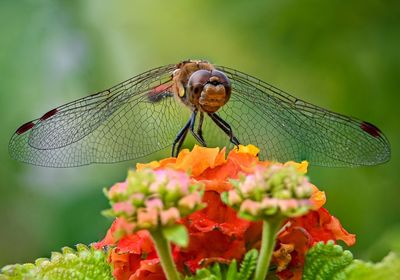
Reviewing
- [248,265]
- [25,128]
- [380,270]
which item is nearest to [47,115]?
[25,128]

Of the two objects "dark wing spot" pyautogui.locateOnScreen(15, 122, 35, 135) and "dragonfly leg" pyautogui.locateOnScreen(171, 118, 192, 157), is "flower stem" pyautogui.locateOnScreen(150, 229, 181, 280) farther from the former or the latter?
"dark wing spot" pyautogui.locateOnScreen(15, 122, 35, 135)

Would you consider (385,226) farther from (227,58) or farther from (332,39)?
(227,58)

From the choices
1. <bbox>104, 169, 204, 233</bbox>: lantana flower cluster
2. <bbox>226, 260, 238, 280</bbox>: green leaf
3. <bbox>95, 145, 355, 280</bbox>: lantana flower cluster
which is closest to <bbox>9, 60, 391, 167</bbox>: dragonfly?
<bbox>95, 145, 355, 280</bbox>: lantana flower cluster

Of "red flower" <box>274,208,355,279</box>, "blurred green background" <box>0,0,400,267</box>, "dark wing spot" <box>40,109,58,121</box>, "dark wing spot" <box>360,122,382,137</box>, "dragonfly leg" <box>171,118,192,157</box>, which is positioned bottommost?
"red flower" <box>274,208,355,279</box>

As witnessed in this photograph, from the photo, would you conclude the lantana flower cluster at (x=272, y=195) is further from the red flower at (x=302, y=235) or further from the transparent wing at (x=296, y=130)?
the transparent wing at (x=296, y=130)

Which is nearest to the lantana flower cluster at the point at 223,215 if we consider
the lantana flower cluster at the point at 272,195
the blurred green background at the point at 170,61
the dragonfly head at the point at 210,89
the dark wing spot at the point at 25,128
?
the lantana flower cluster at the point at 272,195

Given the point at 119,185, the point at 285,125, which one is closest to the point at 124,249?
the point at 119,185

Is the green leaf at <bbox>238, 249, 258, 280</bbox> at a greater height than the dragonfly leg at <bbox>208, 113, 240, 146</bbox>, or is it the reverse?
the dragonfly leg at <bbox>208, 113, 240, 146</bbox>

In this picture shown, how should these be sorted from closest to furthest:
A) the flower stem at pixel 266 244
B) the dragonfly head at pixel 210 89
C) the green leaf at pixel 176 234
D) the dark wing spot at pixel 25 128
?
the green leaf at pixel 176 234 → the flower stem at pixel 266 244 → the dragonfly head at pixel 210 89 → the dark wing spot at pixel 25 128
